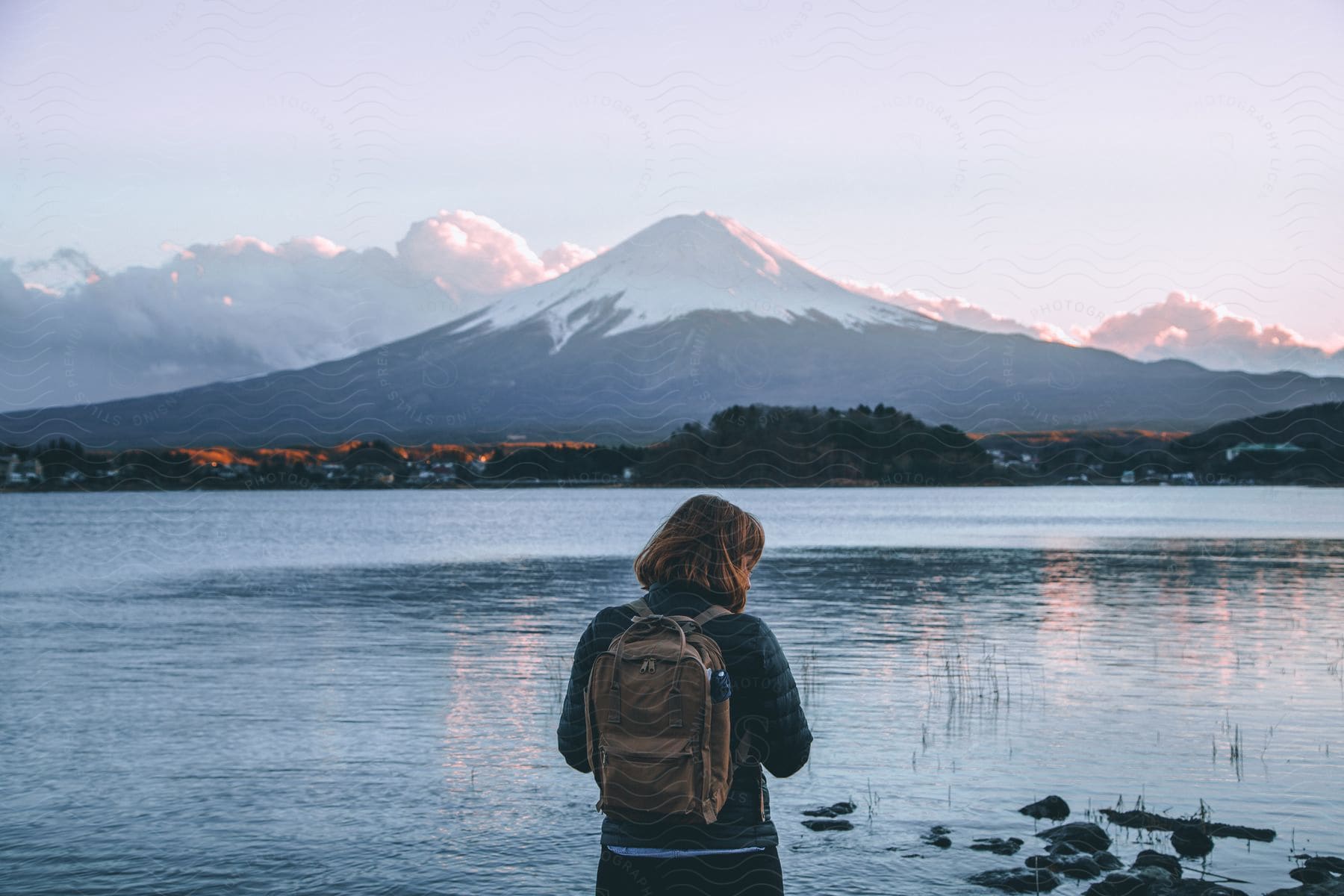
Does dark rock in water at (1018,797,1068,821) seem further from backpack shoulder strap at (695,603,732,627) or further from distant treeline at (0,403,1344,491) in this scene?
distant treeline at (0,403,1344,491)

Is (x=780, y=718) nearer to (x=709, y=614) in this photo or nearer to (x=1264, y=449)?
(x=709, y=614)

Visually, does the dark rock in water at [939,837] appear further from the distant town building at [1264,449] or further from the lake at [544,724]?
the distant town building at [1264,449]

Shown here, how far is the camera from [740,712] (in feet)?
17.1

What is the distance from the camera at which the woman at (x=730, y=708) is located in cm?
519

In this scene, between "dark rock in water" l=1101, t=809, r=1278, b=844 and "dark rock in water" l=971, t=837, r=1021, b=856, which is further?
"dark rock in water" l=1101, t=809, r=1278, b=844

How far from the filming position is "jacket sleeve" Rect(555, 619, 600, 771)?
5324 millimetres

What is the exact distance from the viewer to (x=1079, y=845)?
11766mm

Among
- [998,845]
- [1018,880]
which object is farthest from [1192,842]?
[1018,880]

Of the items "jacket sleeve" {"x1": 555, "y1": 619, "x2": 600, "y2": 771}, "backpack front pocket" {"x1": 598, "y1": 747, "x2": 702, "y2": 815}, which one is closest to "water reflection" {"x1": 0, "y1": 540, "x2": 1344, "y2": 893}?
"jacket sleeve" {"x1": 555, "y1": 619, "x2": 600, "y2": 771}

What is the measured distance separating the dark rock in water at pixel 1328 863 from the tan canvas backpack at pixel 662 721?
839 cm

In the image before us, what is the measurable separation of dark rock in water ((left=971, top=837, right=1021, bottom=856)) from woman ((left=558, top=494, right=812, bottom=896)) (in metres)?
7.22

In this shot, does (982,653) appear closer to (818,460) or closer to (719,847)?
(719,847)

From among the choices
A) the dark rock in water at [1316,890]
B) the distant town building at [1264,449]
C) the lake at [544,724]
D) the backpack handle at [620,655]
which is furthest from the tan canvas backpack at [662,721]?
the distant town building at [1264,449]

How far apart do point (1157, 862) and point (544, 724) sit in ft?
31.5
